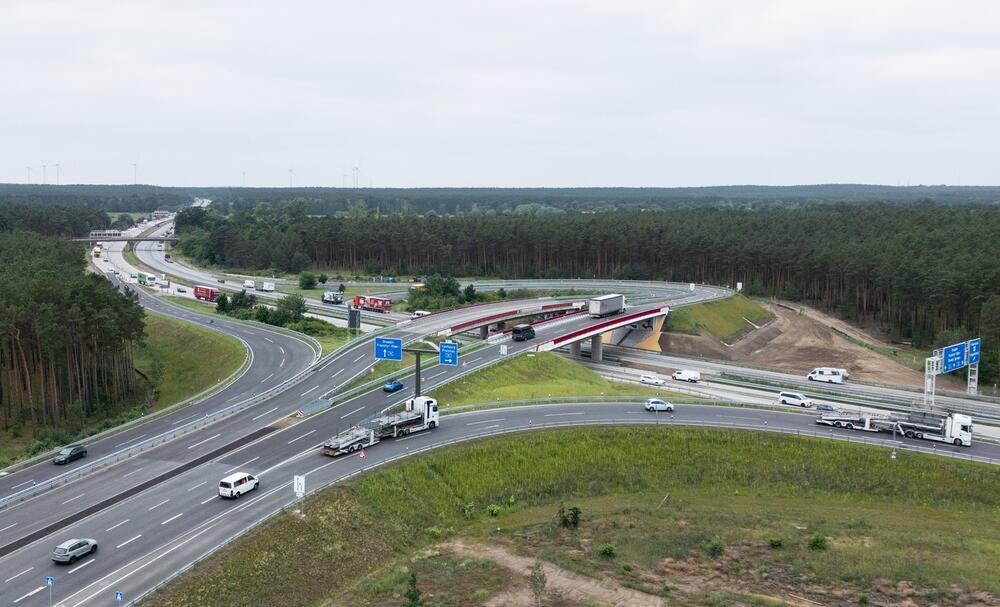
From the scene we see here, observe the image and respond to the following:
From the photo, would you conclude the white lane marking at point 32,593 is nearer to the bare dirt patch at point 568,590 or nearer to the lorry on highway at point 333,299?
the bare dirt patch at point 568,590

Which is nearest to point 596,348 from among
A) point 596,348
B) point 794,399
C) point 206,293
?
point 596,348

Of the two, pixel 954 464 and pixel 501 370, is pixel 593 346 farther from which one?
pixel 954 464

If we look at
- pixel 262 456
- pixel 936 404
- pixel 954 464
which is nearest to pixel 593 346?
pixel 936 404

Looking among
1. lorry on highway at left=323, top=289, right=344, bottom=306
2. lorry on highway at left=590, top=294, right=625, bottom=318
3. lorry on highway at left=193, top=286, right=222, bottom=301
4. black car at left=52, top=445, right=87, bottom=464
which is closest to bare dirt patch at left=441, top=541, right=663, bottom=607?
black car at left=52, top=445, right=87, bottom=464

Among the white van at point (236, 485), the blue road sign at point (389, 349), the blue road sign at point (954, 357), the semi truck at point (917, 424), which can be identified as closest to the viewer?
the white van at point (236, 485)

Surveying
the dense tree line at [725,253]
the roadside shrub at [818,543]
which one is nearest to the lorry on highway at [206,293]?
the dense tree line at [725,253]

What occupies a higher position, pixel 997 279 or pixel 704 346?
pixel 997 279
